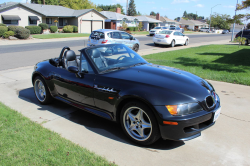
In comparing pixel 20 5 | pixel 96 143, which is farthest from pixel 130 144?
pixel 20 5

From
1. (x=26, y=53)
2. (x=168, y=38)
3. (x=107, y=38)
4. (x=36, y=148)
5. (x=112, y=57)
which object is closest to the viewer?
(x=36, y=148)

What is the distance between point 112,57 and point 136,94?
1465 mm

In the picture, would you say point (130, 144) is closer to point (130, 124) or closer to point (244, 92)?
point (130, 124)

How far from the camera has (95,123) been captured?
4508mm

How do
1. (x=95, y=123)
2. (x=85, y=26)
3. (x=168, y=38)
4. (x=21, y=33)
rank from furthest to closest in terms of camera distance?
(x=85, y=26)
(x=21, y=33)
(x=168, y=38)
(x=95, y=123)

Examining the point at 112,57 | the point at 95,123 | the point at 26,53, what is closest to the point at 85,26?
the point at 26,53

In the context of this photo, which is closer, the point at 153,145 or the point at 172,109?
the point at 172,109

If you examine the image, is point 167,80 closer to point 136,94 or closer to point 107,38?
point 136,94

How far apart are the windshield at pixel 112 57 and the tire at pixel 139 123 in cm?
103

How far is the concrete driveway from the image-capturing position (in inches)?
129

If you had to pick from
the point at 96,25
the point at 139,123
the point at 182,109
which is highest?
the point at 96,25

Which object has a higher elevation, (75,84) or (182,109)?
(75,84)

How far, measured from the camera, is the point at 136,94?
3.40 meters

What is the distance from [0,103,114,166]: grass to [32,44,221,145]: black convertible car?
79 cm
